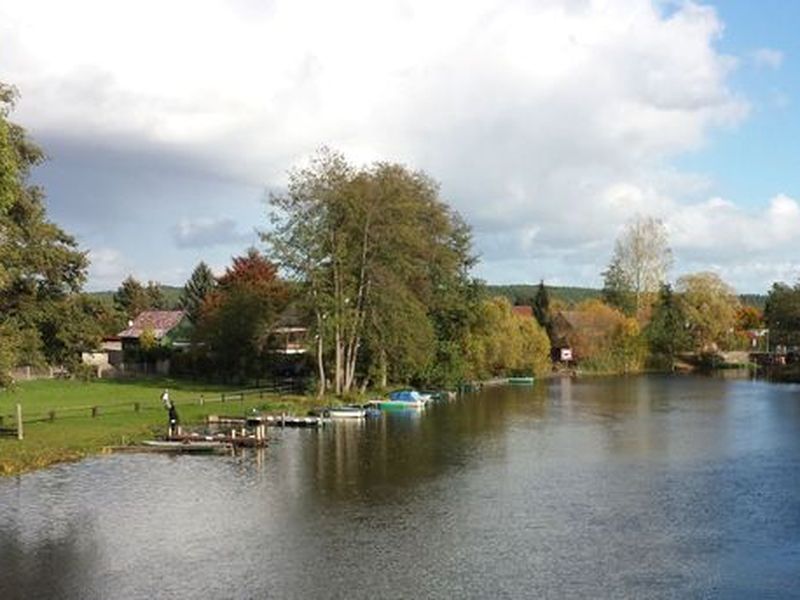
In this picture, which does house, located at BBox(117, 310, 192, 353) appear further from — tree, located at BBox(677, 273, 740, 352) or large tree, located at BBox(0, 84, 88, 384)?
tree, located at BBox(677, 273, 740, 352)

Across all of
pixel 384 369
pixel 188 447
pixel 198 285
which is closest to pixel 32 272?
pixel 188 447

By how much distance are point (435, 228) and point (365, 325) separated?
50.0ft

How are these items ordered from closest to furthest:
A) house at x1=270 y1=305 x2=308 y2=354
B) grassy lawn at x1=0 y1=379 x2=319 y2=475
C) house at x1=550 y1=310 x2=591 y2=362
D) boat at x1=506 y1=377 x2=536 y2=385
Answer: grassy lawn at x1=0 y1=379 x2=319 y2=475, house at x1=270 y1=305 x2=308 y2=354, boat at x1=506 y1=377 x2=536 y2=385, house at x1=550 y1=310 x2=591 y2=362

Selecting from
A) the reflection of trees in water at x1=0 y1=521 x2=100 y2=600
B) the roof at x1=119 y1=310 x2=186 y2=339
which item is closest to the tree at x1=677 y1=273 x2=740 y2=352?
the roof at x1=119 y1=310 x2=186 y2=339

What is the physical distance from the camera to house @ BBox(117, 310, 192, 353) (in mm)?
107450

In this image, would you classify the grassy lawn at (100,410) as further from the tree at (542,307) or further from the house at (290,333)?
the tree at (542,307)

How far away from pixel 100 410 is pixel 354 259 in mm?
23717

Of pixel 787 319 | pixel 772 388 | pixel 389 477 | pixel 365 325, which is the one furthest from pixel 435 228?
pixel 787 319

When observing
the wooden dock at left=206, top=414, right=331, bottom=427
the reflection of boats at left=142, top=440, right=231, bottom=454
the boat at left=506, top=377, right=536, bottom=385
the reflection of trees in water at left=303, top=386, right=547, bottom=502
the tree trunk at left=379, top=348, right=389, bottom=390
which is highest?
the tree trunk at left=379, top=348, right=389, bottom=390

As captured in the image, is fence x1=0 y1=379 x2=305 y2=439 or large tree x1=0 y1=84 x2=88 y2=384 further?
fence x1=0 y1=379 x2=305 y2=439

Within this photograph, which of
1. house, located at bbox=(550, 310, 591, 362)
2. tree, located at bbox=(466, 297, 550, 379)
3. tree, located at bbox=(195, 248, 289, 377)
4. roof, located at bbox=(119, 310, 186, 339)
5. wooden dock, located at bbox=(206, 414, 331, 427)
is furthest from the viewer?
house, located at bbox=(550, 310, 591, 362)

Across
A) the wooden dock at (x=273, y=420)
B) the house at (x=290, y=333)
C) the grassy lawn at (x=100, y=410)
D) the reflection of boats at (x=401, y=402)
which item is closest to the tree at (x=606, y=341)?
the house at (x=290, y=333)

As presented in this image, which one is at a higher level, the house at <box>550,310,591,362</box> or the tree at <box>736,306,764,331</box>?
the tree at <box>736,306,764,331</box>

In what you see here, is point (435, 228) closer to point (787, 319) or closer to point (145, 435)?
point (145, 435)
